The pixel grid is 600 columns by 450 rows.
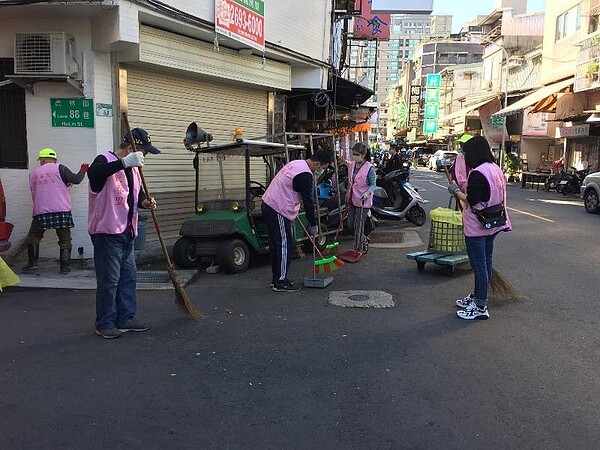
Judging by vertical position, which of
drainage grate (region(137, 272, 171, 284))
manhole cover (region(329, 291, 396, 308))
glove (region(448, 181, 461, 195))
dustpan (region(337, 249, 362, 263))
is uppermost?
glove (region(448, 181, 461, 195))

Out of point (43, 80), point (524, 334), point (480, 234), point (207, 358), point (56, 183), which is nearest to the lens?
point (207, 358)

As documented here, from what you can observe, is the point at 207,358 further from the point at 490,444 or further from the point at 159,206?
the point at 159,206

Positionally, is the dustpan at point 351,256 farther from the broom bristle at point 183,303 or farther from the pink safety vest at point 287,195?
the broom bristle at point 183,303

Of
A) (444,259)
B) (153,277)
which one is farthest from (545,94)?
(153,277)

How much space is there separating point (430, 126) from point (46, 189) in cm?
6108

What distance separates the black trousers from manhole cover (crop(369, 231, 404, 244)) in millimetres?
3943

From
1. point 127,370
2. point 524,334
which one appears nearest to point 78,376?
point 127,370

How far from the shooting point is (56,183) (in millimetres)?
7492

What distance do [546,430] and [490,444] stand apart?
0.43m

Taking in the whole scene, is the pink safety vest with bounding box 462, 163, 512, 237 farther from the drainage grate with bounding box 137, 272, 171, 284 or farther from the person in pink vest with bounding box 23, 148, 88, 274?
the person in pink vest with bounding box 23, 148, 88, 274

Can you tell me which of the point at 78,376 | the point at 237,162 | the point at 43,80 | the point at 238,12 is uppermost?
the point at 238,12

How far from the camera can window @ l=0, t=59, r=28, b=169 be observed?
832 cm

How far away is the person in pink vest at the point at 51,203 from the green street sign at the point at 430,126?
60334 mm

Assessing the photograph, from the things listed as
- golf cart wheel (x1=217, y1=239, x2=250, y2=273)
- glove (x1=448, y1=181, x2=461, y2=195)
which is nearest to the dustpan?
golf cart wheel (x1=217, y1=239, x2=250, y2=273)
